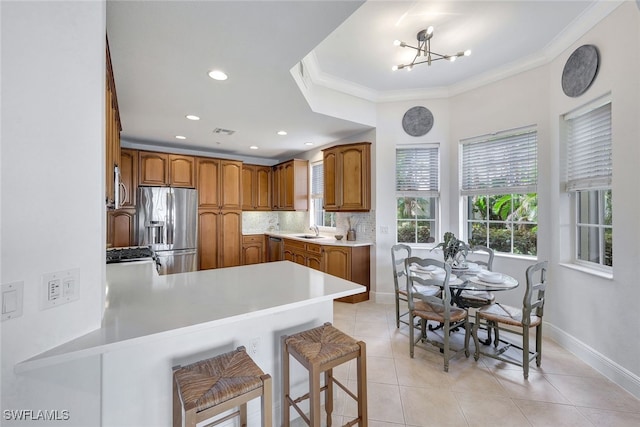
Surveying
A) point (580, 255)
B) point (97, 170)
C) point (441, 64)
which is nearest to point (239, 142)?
point (441, 64)

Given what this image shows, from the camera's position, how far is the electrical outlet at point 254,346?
1583 mm

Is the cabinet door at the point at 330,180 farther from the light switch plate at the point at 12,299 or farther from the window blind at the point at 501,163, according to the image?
the light switch plate at the point at 12,299

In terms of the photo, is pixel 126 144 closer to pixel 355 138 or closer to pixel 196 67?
pixel 196 67

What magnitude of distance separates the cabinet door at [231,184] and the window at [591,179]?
4.77 metres

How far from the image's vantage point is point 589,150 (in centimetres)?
245

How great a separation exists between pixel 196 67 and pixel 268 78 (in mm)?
579

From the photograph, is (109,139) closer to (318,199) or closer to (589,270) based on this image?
(318,199)

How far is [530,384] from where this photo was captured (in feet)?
6.85

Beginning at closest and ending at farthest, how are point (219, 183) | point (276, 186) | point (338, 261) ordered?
1. point (338, 261)
2. point (219, 183)
3. point (276, 186)

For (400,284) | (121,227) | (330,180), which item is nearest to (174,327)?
(400,284)

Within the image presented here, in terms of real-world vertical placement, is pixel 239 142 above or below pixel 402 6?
below

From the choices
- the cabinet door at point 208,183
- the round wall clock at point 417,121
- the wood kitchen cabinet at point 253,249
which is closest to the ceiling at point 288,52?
the round wall clock at point 417,121

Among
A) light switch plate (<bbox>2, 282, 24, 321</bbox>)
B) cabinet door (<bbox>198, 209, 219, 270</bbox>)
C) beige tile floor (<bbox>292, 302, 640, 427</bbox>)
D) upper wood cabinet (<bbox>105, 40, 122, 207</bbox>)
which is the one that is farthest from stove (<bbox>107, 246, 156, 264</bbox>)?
beige tile floor (<bbox>292, 302, 640, 427</bbox>)

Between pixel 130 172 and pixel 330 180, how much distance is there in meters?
3.14
